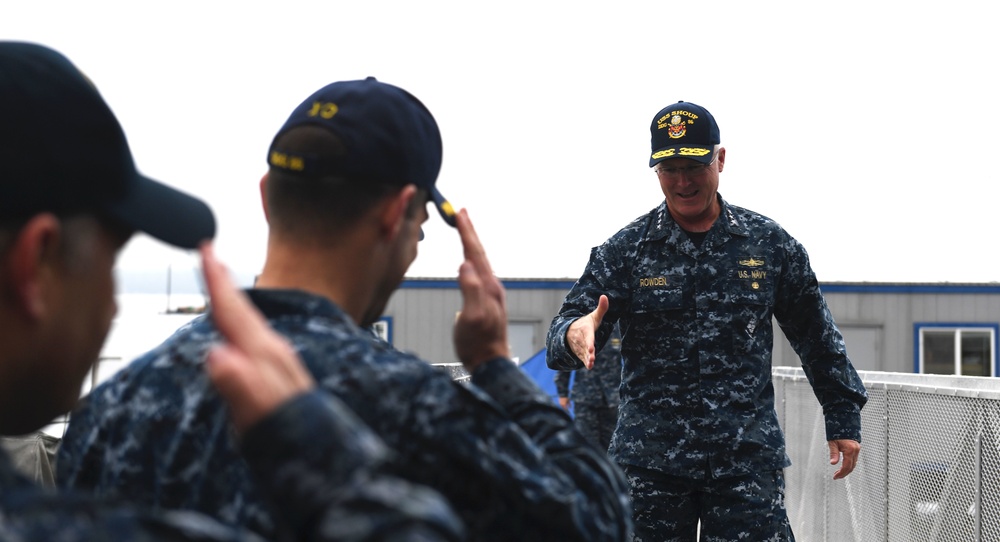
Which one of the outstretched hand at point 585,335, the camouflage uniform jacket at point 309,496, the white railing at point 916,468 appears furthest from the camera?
the white railing at point 916,468

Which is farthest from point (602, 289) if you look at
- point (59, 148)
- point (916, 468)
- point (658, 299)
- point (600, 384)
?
point (600, 384)

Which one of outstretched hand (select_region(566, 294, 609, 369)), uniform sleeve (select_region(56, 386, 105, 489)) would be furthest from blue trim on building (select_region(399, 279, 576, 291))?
uniform sleeve (select_region(56, 386, 105, 489))

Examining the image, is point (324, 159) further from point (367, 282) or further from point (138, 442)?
point (138, 442)

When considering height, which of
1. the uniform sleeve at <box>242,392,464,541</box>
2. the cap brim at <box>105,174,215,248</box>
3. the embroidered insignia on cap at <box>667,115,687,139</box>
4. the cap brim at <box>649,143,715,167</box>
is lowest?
the uniform sleeve at <box>242,392,464,541</box>

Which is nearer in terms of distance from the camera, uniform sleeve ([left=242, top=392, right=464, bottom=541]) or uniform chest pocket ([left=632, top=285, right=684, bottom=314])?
uniform sleeve ([left=242, top=392, right=464, bottom=541])

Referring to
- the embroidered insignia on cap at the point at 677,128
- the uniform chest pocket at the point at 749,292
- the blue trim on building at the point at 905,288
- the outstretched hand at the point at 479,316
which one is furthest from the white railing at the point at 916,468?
the blue trim on building at the point at 905,288

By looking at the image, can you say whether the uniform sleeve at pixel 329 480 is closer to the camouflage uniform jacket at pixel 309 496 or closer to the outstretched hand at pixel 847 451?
the camouflage uniform jacket at pixel 309 496

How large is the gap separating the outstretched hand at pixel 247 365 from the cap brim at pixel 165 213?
279 mm

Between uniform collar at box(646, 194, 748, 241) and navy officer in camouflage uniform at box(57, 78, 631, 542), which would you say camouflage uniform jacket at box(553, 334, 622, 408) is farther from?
navy officer in camouflage uniform at box(57, 78, 631, 542)

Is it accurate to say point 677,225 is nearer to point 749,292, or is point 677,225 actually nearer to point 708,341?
point 749,292

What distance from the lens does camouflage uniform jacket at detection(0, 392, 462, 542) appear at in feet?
3.73

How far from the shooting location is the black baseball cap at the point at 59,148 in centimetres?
136

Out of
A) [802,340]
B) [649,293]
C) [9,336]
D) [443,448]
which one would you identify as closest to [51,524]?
[9,336]

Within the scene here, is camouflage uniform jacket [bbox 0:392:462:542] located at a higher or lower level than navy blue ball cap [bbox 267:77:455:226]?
lower
